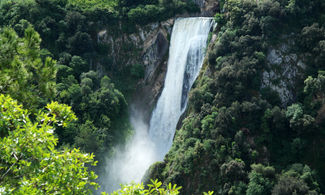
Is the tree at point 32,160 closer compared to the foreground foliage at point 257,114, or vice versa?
the tree at point 32,160

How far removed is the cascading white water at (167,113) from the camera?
50.6m

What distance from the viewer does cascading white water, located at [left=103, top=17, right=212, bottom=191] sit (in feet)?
166

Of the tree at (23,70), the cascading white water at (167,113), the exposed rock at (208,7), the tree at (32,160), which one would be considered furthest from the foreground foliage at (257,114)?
the tree at (32,160)

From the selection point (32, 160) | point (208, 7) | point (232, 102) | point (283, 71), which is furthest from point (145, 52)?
point (32, 160)

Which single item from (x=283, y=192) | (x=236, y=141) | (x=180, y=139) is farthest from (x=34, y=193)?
(x=180, y=139)

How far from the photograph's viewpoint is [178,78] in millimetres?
54062

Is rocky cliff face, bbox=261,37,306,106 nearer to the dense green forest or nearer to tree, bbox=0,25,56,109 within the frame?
the dense green forest

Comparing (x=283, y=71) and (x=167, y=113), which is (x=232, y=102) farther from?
(x=167, y=113)

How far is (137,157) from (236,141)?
1708 cm

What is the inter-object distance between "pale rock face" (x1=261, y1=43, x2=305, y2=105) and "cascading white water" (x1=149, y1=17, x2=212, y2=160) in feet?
37.0

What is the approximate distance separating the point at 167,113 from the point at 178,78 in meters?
4.89

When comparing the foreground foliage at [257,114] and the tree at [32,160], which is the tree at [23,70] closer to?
the tree at [32,160]

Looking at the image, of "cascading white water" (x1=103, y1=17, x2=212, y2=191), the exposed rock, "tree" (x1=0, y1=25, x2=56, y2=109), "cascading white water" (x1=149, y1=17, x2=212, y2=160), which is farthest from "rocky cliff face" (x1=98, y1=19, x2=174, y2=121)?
"tree" (x1=0, y1=25, x2=56, y2=109)

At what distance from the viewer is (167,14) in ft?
194
